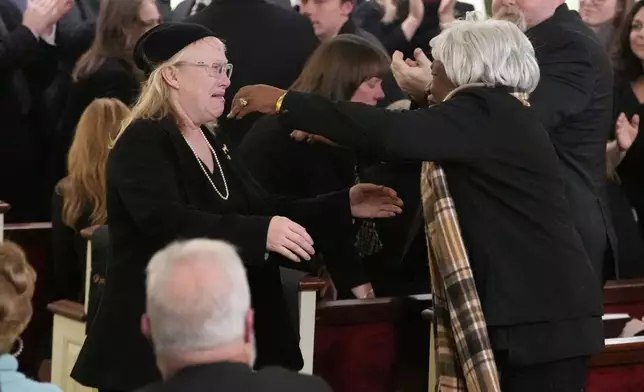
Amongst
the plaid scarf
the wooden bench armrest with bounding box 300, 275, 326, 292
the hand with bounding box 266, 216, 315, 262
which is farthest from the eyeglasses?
the wooden bench armrest with bounding box 300, 275, 326, 292

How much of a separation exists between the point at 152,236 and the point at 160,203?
0.11 m

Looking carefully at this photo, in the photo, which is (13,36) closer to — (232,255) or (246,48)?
(246,48)

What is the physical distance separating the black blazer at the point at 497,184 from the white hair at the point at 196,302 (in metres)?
0.93

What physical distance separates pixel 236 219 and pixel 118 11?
2.35 meters

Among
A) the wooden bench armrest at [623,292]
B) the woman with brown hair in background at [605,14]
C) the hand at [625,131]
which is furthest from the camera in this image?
the woman with brown hair in background at [605,14]

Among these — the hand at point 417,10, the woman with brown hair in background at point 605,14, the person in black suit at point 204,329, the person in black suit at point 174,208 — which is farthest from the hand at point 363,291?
the person in black suit at point 204,329

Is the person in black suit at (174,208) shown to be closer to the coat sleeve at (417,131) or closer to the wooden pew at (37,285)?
the coat sleeve at (417,131)

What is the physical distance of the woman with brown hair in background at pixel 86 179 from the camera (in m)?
4.16

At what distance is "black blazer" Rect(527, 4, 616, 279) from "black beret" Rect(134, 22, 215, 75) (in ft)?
3.26

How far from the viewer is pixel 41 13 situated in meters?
4.83

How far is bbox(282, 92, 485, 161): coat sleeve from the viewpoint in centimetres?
271

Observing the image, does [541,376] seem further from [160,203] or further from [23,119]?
[23,119]

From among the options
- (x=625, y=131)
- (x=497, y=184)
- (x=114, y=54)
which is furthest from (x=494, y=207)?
(x=114, y=54)

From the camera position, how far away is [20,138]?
4977 mm
